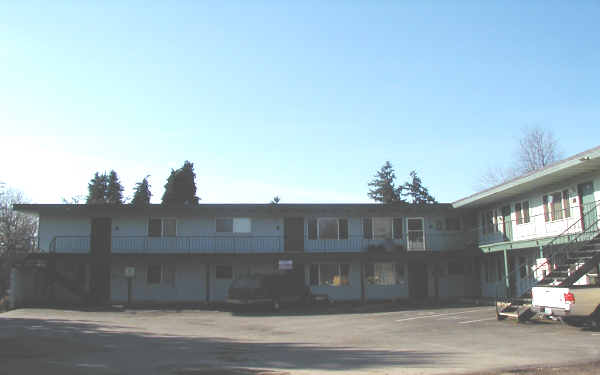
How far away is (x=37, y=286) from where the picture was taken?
91.1 ft

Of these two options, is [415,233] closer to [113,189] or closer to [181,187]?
[181,187]

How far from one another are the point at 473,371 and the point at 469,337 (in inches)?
205

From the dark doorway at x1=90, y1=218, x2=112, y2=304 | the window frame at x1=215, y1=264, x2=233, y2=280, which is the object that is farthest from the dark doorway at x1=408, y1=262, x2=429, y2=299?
the dark doorway at x1=90, y1=218, x2=112, y2=304

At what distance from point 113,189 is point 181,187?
14.5 metres

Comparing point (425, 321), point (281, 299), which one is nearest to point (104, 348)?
point (425, 321)

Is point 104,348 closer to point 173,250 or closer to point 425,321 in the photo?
point 425,321

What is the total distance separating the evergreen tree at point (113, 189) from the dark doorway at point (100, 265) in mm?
32183

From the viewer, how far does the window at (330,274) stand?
96.1ft

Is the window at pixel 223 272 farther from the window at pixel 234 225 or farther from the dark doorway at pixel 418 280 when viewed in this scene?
the dark doorway at pixel 418 280

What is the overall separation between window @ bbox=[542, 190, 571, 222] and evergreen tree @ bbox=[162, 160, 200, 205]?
32.5m

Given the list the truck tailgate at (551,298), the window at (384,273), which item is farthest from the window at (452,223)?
the truck tailgate at (551,298)

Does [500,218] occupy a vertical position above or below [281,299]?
above

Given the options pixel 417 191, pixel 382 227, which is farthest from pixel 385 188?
pixel 382 227

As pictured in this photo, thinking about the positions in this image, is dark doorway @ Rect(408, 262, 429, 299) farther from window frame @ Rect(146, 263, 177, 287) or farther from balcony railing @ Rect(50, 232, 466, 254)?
window frame @ Rect(146, 263, 177, 287)
